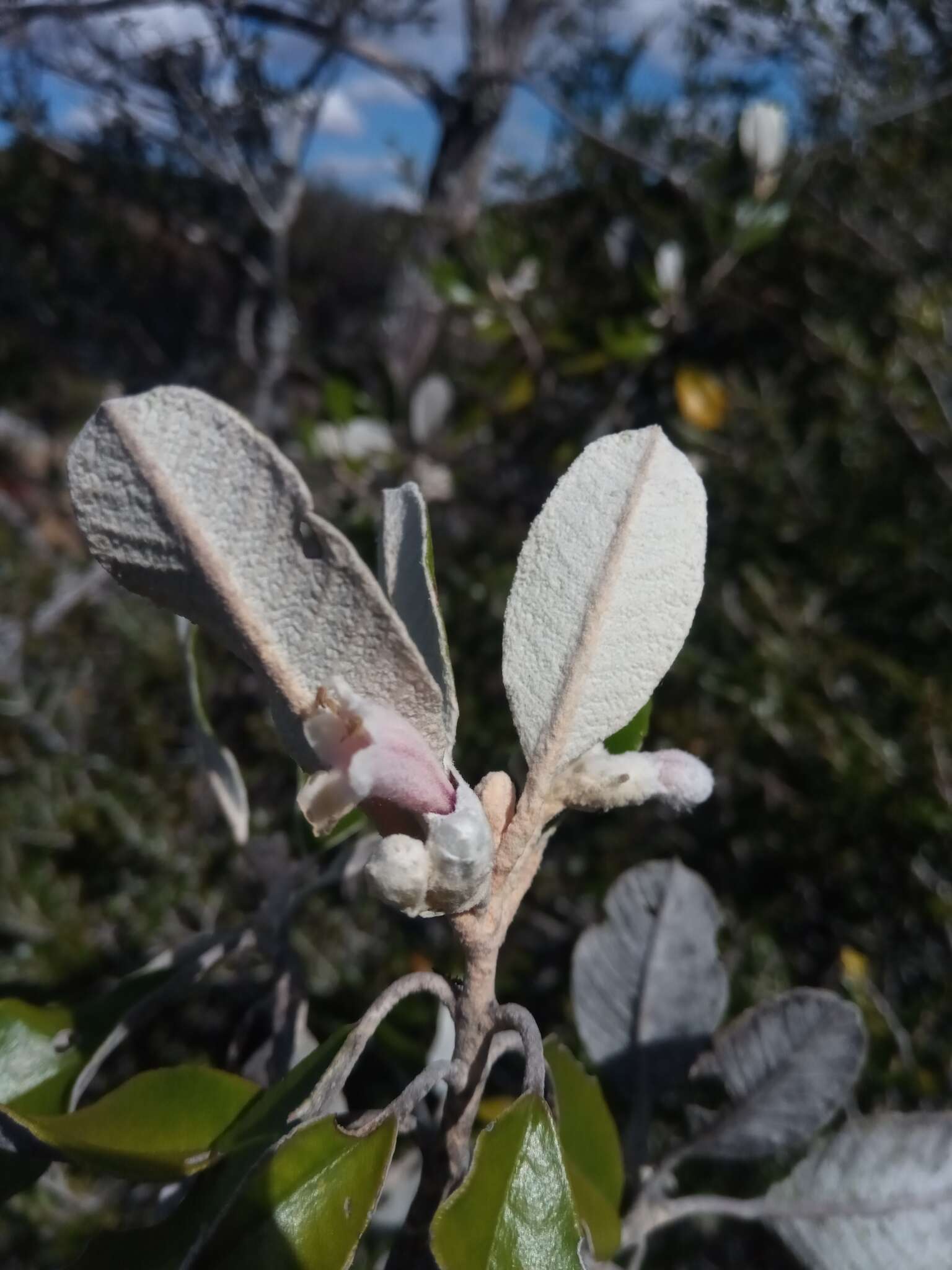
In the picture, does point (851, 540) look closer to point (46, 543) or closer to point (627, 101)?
point (627, 101)

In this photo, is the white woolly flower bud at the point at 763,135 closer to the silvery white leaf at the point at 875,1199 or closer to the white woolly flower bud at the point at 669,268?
the white woolly flower bud at the point at 669,268

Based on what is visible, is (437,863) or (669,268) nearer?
(437,863)

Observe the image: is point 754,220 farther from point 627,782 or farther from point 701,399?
point 627,782

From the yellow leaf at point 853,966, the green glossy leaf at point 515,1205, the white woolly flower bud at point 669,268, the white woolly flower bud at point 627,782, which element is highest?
the white woolly flower bud at point 669,268

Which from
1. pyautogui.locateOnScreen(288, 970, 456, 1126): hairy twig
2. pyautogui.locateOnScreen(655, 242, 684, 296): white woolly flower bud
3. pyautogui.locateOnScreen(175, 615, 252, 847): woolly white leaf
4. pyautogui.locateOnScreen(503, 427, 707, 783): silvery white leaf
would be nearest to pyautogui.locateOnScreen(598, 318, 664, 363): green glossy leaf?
pyautogui.locateOnScreen(655, 242, 684, 296): white woolly flower bud

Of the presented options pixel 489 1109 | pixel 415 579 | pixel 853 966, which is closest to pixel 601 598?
pixel 415 579

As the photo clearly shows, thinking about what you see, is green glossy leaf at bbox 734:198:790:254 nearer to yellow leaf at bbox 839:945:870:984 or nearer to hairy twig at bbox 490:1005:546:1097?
yellow leaf at bbox 839:945:870:984

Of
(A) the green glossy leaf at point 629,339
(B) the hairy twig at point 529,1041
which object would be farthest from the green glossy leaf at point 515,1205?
(A) the green glossy leaf at point 629,339
